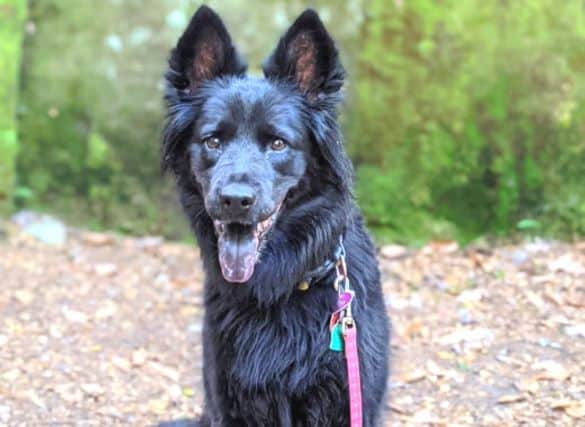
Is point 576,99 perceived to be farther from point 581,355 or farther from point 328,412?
point 328,412

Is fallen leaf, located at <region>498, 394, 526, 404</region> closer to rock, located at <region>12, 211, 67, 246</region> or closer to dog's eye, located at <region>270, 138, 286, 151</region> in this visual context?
dog's eye, located at <region>270, 138, 286, 151</region>

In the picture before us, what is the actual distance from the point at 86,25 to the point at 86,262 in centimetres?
222

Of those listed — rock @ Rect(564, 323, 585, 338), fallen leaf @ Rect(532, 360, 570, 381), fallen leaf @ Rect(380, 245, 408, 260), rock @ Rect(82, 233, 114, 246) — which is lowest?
fallen leaf @ Rect(532, 360, 570, 381)

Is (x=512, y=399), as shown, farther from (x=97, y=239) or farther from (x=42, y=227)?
(x=42, y=227)

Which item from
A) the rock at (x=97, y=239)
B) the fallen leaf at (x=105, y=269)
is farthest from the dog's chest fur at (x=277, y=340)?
the rock at (x=97, y=239)

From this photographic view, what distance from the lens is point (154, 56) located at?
22.5 feet

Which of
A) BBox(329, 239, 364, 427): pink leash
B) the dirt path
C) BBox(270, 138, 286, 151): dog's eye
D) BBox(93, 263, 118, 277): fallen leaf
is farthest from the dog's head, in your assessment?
BBox(93, 263, 118, 277): fallen leaf

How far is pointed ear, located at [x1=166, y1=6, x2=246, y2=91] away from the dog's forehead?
141 mm

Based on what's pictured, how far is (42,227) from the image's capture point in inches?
260

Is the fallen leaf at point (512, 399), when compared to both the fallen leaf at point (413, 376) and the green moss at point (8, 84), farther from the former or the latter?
the green moss at point (8, 84)

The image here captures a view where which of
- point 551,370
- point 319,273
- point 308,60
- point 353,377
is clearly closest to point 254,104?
point 308,60

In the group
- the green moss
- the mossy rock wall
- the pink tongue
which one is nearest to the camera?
the pink tongue

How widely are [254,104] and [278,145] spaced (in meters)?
0.21

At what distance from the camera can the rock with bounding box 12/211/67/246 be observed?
6500 millimetres
